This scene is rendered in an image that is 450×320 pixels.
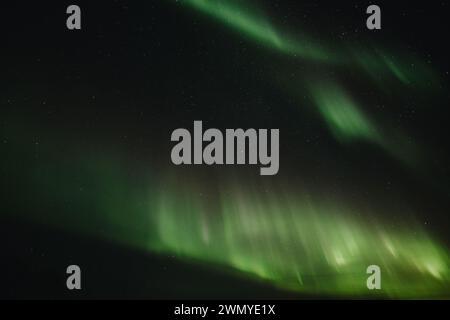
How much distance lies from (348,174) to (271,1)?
73cm

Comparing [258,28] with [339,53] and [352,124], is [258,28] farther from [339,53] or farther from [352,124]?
[352,124]

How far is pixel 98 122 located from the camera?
2301 mm

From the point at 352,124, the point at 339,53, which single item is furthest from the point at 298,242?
the point at 339,53

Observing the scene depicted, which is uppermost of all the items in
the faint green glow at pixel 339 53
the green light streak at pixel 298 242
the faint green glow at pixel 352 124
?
the faint green glow at pixel 339 53

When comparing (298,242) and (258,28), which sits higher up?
(258,28)

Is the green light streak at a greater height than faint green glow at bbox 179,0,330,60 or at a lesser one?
lesser

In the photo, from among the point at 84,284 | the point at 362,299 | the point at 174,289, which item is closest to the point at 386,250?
the point at 362,299

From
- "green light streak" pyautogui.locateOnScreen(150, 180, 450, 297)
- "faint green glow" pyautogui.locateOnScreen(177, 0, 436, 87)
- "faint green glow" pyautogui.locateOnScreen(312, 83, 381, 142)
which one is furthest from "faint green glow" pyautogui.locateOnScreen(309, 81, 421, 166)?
"green light streak" pyautogui.locateOnScreen(150, 180, 450, 297)

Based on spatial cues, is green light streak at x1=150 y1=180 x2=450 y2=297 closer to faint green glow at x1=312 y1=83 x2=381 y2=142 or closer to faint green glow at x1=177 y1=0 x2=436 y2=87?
faint green glow at x1=312 y1=83 x2=381 y2=142

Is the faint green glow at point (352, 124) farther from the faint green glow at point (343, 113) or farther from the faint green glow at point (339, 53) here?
the faint green glow at point (339, 53)

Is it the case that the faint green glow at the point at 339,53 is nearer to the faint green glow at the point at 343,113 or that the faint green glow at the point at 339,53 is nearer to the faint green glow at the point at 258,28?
the faint green glow at the point at 258,28

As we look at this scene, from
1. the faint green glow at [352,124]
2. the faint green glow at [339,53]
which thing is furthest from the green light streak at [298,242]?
the faint green glow at [339,53]

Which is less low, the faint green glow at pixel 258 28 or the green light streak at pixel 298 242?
the faint green glow at pixel 258 28

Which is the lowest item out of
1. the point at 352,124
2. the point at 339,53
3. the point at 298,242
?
the point at 298,242
